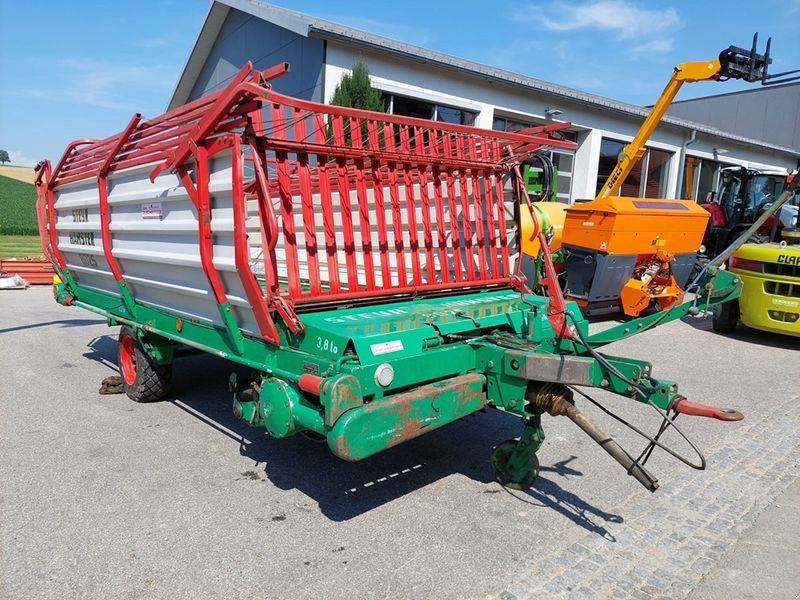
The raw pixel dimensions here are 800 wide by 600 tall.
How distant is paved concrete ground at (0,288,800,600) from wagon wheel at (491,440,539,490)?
9 centimetres

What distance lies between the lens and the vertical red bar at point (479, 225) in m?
4.80

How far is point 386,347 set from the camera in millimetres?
3336

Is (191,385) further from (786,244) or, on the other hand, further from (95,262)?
(786,244)

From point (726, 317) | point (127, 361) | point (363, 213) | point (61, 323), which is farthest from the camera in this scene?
point (61, 323)

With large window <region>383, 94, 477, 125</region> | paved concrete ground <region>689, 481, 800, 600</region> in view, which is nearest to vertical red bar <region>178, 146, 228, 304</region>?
paved concrete ground <region>689, 481, 800, 600</region>

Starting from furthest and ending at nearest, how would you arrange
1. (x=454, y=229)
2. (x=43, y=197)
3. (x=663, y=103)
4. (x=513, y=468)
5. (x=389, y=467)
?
(x=663, y=103) < (x=43, y=197) < (x=454, y=229) < (x=389, y=467) < (x=513, y=468)

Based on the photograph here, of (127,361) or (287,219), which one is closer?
(287,219)

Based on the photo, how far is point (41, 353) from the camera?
24.8ft

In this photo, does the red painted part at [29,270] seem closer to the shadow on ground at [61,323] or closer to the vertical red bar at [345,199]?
the shadow on ground at [61,323]

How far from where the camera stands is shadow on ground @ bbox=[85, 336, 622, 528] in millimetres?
3719

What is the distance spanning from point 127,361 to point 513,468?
3913 mm

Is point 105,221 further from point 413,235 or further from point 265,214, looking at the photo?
point 413,235

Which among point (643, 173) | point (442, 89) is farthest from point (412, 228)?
point (643, 173)

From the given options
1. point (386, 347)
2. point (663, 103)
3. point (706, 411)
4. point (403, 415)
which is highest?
point (663, 103)
